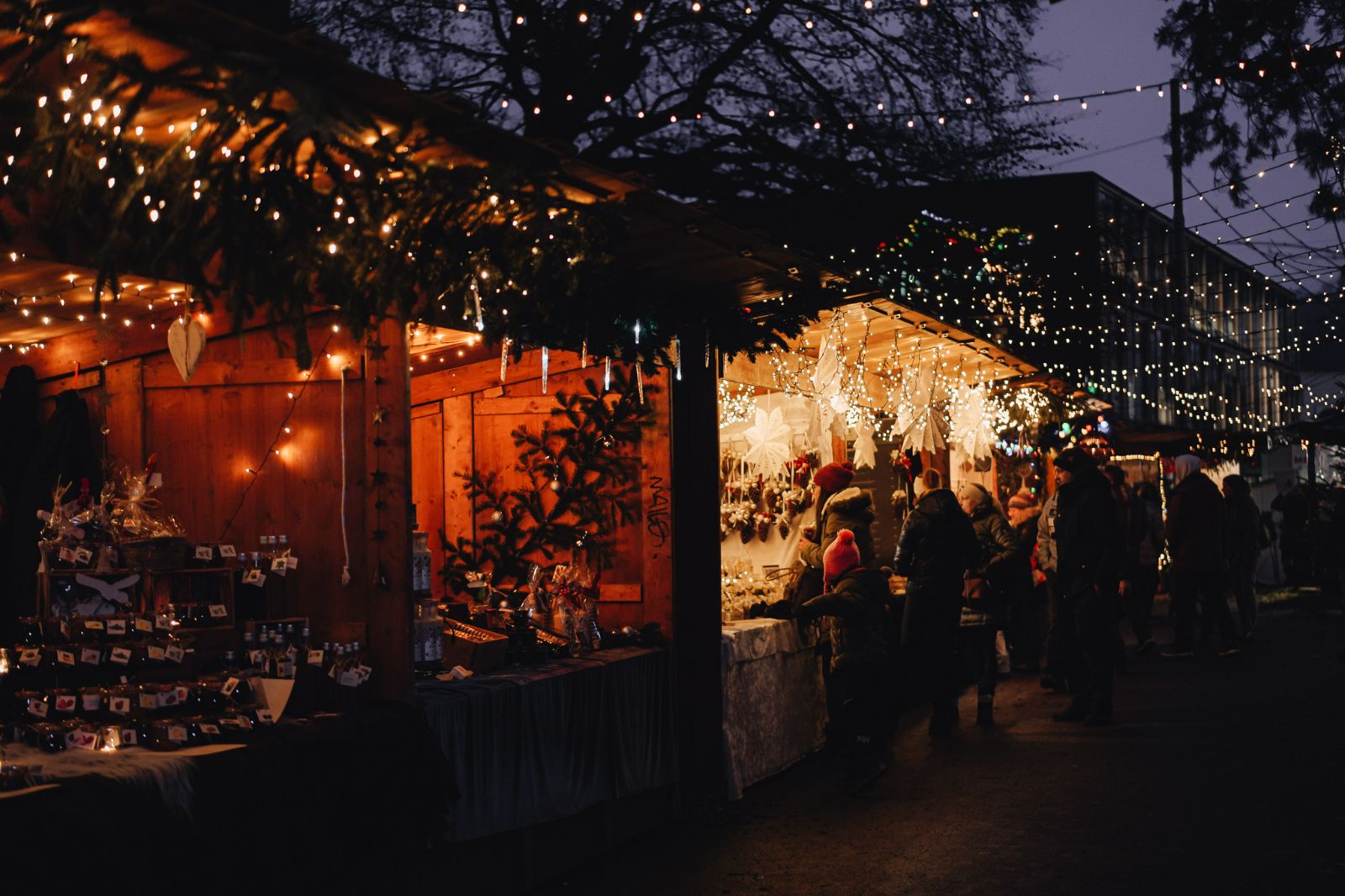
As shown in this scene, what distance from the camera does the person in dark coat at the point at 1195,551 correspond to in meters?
14.3

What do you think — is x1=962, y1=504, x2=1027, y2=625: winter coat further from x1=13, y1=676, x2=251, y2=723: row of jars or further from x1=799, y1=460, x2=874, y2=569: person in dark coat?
x1=13, y1=676, x2=251, y2=723: row of jars

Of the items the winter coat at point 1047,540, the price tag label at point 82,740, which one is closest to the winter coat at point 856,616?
the price tag label at point 82,740

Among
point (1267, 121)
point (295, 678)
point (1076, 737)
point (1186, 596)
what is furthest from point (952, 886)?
point (1267, 121)

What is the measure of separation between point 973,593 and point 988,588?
4.9 inches

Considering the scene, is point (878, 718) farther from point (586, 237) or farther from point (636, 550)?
point (586, 237)

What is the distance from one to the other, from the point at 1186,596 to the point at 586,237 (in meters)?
10.8

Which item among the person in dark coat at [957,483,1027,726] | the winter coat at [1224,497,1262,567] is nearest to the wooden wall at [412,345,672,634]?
the person in dark coat at [957,483,1027,726]

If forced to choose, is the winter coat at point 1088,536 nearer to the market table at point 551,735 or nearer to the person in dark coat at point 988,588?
the person in dark coat at point 988,588

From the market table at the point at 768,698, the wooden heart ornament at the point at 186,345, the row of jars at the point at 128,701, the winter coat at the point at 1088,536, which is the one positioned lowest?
the market table at the point at 768,698

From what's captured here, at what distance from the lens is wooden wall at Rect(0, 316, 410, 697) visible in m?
5.93

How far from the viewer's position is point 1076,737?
9.98 m

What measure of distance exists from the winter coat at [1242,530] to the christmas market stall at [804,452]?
326cm

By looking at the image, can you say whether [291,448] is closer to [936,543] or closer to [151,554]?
[151,554]

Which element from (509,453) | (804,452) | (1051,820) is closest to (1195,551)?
(804,452)
